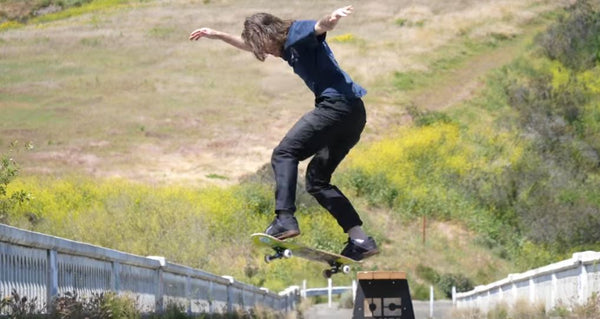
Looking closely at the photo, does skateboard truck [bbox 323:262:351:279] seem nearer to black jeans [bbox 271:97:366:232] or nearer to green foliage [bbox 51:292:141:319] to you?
black jeans [bbox 271:97:366:232]

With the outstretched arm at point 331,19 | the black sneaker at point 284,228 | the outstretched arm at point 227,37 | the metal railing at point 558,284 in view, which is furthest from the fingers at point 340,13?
the metal railing at point 558,284

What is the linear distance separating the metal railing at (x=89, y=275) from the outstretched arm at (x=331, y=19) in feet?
9.34

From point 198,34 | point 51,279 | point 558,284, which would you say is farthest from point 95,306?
point 558,284

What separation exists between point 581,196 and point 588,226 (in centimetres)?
460

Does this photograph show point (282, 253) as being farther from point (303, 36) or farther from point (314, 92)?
Answer: point (303, 36)

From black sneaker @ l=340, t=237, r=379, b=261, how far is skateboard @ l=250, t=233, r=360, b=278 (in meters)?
0.07

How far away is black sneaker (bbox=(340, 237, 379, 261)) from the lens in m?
11.3

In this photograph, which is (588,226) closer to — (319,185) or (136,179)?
(136,179)

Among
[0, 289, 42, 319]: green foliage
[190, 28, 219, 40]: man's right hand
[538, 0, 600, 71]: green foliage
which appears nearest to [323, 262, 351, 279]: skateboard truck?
[190, 28, 219, 40]: man's right hand

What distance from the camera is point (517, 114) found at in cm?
6162

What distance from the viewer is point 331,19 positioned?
928cm

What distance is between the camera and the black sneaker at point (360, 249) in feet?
37.1

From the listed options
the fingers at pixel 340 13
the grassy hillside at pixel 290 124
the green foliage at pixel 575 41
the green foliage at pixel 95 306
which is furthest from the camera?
the green foliage at pixel 575 41

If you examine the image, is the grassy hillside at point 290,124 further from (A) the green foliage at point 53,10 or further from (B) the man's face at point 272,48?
(B) the man's face at point 272,48
